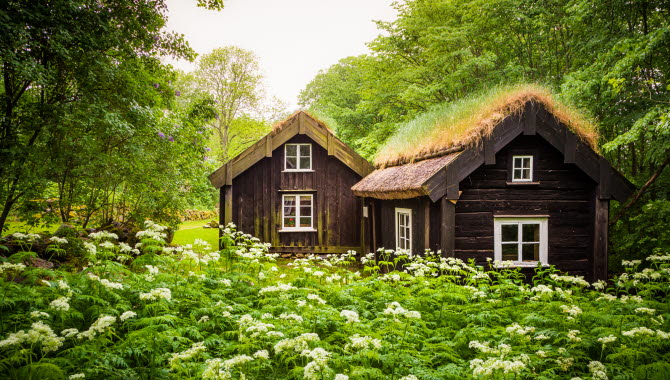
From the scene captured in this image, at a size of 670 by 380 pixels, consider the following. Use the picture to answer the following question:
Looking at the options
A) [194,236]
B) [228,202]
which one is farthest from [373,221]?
[194,236]

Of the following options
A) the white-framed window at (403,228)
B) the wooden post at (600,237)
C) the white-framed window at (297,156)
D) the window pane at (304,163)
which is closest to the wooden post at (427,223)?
the white-framed window at (403,228)

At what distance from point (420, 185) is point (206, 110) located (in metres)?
7.70

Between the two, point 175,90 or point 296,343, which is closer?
point 296,343

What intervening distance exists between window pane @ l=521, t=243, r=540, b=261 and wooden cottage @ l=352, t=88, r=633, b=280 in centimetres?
3

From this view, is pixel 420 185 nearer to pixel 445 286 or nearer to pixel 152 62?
pixel 445 286

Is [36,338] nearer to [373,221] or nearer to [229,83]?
[373,221]

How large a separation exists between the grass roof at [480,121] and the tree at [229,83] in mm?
19673

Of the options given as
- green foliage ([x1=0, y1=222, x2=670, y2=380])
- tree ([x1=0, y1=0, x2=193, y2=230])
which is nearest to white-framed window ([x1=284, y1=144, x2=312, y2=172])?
tree ([x1=0, y1=0, x2=193, y2=230])

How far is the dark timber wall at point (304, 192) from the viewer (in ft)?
53.5

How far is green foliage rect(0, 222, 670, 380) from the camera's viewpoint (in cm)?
355

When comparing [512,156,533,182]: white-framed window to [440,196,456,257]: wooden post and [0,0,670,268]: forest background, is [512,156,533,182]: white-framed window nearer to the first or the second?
[440,196,456,257]: wooden post

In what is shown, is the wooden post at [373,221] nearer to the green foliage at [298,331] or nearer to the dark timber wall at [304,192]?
the dark timber wall at [304,192]

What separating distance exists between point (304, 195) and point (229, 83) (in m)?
16.5

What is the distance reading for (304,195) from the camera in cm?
1673
